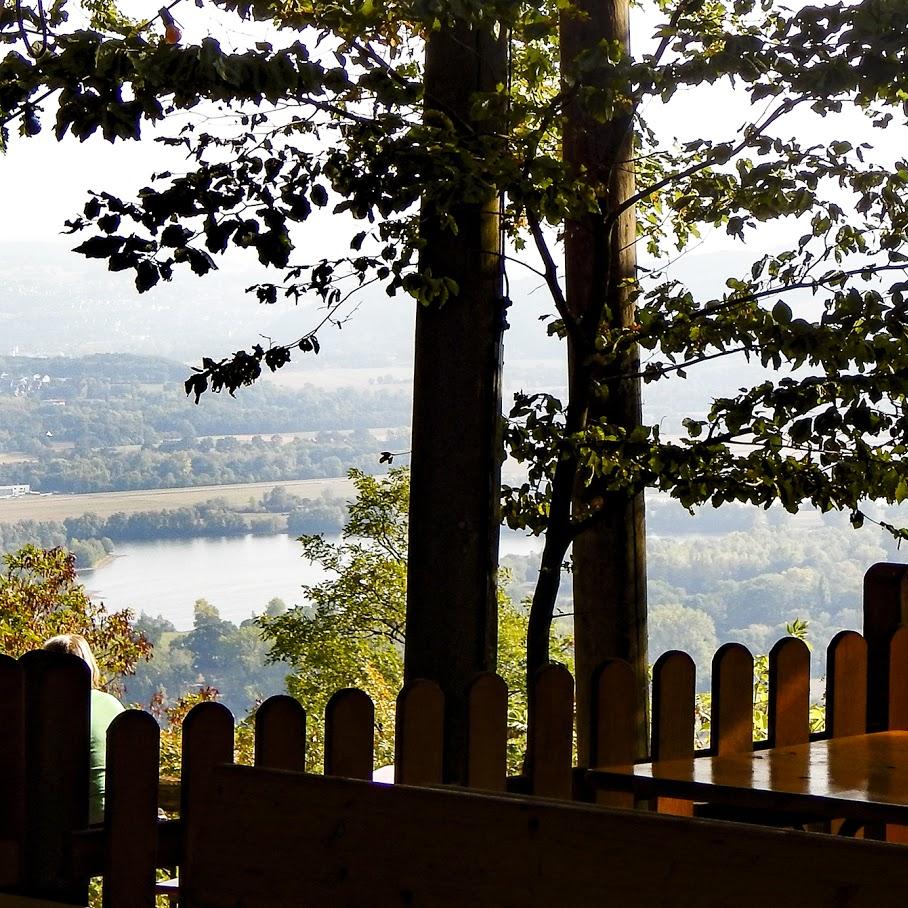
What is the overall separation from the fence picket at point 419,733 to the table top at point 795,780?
0.86ft

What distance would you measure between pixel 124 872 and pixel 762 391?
1.73m

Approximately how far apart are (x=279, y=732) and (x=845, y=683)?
4.49 ft

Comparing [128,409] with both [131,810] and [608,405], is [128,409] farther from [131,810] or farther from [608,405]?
[131,810]

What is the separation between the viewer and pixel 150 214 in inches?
97.7

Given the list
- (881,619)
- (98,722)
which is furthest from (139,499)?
(881,619)

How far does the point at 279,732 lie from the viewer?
6.66 feet

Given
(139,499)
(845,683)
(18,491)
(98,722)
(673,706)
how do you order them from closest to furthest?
1. (673,706)
2. (845,683)
3. (98,722)
4. (18,491)
5. (139,499)

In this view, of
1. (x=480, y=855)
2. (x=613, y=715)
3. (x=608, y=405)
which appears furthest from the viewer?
(x=608, y=405)

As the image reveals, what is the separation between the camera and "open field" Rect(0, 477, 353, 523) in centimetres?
1652

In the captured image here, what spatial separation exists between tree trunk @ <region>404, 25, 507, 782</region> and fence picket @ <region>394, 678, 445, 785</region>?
2.55ft

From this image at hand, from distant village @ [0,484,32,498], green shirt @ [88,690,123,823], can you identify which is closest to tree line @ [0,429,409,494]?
distant village @ [0,484,32,498]

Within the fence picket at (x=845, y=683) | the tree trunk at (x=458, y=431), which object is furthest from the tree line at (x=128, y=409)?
the fence picket at (x=845, y=683)

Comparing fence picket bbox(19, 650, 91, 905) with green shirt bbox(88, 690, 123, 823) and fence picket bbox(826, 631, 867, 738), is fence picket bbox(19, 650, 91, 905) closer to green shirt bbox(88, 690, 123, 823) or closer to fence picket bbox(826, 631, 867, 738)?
green shirt bbox(88, 690, 123, 823)

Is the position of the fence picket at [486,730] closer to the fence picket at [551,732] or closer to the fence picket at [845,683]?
the fence picket at [551,732]
